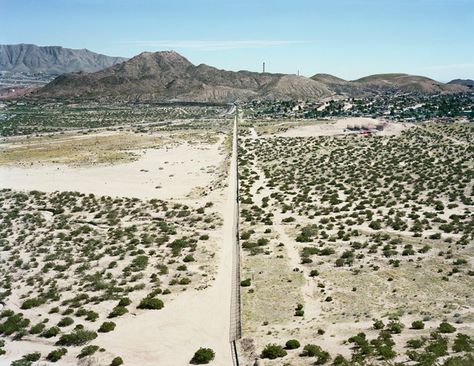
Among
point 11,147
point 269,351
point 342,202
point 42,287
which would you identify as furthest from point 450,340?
point 11,147

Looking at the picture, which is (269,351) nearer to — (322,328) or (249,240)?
(322,328)

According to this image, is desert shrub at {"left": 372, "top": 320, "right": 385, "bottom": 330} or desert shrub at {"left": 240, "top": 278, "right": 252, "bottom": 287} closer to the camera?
desert shrub at {"left": 372, "top": 320, "right": 385, "bottom": 330}

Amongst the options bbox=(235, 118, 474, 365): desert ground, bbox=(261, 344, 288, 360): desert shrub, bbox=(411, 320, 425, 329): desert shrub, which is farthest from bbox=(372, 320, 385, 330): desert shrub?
bbox=(261, 344, 288, 360): desert shrub

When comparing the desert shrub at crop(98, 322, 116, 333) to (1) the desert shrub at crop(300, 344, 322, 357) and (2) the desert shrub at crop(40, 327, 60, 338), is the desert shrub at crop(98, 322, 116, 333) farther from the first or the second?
(1) the desert shrub at crop(300, 344, 322, 357)

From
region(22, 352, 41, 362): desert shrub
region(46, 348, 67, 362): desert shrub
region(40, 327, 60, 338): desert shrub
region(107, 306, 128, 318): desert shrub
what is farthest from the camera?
region(107, 306, 128, 318): desert shrub

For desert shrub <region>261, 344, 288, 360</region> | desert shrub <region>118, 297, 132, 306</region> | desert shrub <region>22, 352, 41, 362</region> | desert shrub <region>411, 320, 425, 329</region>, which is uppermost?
desert shrub <region>411, 320, 425, 329</region>

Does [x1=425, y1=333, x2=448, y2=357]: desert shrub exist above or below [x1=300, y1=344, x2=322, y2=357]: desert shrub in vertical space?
above

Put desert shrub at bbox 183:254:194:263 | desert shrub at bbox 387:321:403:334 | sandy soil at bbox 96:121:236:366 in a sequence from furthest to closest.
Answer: desert shrub at bbox 183:254:194:263 → desert shrub at bbox 387:321:403:334 → sandy soil at bbox 96:121:236:366
